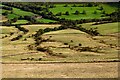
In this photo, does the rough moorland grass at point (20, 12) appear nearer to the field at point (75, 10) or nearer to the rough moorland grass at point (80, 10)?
the field at point (75, 10)

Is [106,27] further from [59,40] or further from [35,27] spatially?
[35,27]

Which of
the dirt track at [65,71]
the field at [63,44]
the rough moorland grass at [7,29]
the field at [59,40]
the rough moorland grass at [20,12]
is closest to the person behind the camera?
the dirt track at [65,71]

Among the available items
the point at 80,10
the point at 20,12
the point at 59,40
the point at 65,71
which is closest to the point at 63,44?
the point at 59,40

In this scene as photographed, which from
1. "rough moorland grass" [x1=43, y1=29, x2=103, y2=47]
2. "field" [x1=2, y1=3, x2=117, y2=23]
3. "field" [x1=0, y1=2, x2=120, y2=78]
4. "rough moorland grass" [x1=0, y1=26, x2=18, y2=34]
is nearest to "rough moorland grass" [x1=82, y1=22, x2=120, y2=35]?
"field" [x1=0, y1=2, x2=120, y2=78]

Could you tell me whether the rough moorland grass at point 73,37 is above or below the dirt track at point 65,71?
below

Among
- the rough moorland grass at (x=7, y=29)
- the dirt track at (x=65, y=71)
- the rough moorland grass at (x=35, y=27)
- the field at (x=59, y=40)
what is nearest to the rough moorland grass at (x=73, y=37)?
the field at (x=59, y=40)

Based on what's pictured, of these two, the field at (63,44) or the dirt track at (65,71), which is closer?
the dirt track at (65,71)

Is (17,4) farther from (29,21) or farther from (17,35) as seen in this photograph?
(17,35)
